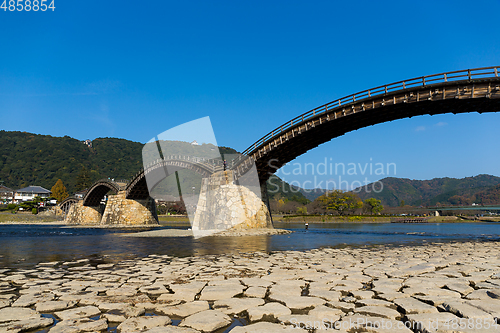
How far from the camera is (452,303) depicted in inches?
153

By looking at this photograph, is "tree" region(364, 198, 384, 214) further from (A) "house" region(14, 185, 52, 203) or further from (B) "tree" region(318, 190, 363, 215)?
(A) "house" region(14, 185, 52, 203)

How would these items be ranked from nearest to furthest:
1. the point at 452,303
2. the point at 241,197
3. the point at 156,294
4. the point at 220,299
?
the point at 452,303 → the point at 220,299 → the point at 156,294 → the point at 241,197

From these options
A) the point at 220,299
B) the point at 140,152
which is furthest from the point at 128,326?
the point at 140,152

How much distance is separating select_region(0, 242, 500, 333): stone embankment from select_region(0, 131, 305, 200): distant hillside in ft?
354

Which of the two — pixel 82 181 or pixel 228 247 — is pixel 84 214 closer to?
pixel 82 181

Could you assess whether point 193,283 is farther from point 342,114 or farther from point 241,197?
point 241,197

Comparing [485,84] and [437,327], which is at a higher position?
[485,84]

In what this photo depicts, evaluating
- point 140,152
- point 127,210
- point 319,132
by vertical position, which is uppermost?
point 140,152

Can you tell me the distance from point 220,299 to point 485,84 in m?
20.9

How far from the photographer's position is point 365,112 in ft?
72.9

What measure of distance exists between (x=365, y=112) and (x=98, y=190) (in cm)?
5895

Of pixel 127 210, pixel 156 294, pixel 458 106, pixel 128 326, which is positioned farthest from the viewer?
pixel 127 210

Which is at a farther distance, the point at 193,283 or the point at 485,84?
the point at 485,84

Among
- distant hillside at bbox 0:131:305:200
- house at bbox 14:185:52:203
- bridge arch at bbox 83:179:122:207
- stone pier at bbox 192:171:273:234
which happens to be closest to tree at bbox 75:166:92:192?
distant hillside at bbox 0:131:305:200
